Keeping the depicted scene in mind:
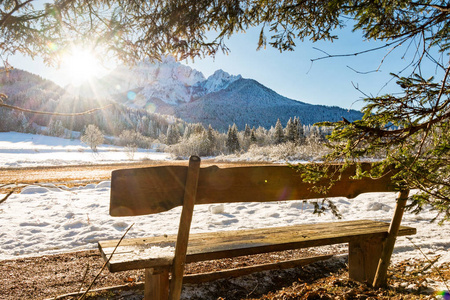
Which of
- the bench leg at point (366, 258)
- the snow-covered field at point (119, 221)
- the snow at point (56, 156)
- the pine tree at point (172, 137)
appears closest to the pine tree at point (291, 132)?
the snow at point (56, 156)

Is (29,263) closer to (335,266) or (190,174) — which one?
(190,174)

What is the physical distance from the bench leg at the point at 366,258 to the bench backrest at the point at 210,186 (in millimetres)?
852

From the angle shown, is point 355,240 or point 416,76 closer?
point 416,76

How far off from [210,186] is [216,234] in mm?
1074

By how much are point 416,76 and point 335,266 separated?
2.65 m

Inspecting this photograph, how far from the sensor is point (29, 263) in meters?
3.56

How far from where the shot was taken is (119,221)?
5.30 meters

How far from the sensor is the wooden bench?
1.81 m

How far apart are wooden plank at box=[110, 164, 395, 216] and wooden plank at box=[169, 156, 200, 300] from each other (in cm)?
6

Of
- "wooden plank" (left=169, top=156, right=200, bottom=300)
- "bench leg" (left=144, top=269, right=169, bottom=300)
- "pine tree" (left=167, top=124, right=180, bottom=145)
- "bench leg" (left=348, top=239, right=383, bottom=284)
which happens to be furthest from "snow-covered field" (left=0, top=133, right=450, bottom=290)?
"pine tree" (left=167, top=124, right=180, bottom=145)

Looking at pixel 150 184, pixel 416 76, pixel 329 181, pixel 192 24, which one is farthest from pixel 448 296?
pixel 192 24

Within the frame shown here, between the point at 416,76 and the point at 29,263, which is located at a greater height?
the point at 416,76

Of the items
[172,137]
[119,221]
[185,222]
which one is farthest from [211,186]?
[172,137]

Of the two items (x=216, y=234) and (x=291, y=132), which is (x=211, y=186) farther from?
(x=291, y=132)
